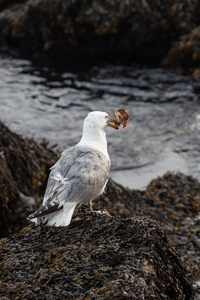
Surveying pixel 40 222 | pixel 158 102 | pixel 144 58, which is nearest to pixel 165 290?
pixel 40 222

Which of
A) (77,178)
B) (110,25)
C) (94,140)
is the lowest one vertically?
(77,178)

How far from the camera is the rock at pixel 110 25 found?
1193cm

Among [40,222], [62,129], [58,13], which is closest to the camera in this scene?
[40,222]

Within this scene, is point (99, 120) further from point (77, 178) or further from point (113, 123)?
point (77, 178)

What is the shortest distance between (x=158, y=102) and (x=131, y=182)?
3553mm

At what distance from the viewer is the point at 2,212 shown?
529cm

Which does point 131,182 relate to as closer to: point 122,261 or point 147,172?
point 147,172

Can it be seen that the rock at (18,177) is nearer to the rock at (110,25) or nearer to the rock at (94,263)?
the rock at (94,263)

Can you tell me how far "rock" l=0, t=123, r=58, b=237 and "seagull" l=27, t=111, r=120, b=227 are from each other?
4.94ft

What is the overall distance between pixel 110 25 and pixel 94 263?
9.48 meters

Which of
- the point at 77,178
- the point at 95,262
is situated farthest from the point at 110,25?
the point at 95,262

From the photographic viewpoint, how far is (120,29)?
39.3ft

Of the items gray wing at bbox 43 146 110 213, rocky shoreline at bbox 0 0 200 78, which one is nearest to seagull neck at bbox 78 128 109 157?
gray wing at bbox 43 146 110 213

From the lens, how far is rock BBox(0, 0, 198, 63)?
11.9 meters
